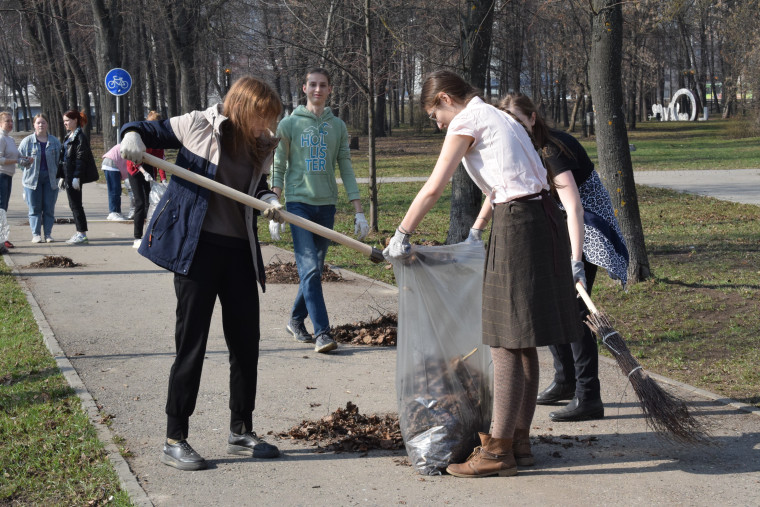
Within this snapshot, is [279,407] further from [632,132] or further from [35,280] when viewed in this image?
[632,132]

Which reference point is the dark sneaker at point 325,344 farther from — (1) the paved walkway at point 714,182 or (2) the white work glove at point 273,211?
(1) the paved walkway at point 714,182

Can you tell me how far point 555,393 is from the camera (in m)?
5.07

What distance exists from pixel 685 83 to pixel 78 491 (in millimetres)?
77510

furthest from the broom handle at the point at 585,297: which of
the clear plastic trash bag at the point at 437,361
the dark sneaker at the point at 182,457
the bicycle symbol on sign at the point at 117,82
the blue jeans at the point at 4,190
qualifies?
the bicycle symbol on sign at the point at 117,82

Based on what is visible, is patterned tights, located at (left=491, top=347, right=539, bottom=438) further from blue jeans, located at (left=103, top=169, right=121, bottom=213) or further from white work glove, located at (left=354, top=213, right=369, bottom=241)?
blue jeans, located at (left=103, top=169, right=121, bottom=213)

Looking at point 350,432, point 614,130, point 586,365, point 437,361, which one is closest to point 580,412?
point 586,365

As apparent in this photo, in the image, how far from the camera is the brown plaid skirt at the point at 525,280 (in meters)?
3.77

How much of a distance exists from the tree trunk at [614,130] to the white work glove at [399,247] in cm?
457

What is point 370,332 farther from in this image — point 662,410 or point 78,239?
point 78,239

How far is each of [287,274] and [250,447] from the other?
17.1 ft

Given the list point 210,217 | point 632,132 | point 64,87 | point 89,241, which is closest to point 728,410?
point 210,217

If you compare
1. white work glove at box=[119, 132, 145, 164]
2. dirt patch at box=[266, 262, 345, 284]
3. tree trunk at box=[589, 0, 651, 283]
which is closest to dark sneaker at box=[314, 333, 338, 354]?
white work glove at box=[119, 132, 145, 164]

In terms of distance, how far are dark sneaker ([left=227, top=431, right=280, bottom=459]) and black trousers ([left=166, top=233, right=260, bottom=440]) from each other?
41 mm

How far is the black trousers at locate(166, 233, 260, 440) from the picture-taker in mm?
4012
